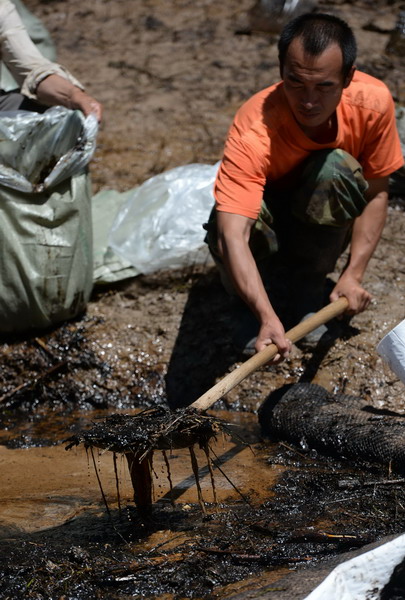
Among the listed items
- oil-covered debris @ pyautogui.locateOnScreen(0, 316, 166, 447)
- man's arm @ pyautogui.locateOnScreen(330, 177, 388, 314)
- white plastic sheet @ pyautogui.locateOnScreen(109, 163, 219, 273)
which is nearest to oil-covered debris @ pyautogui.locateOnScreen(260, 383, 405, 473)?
man's arm @ pyautogui.locateOnScreen(330, 177, 388, 314)

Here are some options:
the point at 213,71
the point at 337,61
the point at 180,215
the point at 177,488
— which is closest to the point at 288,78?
the point at 337,61

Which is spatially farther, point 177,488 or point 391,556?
point 177,488

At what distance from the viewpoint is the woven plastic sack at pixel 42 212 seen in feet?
12.7

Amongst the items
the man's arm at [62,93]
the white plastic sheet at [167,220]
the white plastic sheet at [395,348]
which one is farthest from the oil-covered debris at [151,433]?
the man's arm at [62,93]

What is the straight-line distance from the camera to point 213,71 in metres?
6.45

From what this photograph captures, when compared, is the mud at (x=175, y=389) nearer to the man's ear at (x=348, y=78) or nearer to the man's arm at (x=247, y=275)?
the man's arm at (x=247, y=275)

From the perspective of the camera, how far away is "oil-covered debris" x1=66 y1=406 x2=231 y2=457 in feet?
8.69

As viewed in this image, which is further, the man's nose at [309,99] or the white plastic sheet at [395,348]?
the man's nose at [309,99]

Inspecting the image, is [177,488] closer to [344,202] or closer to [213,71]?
[344,202]

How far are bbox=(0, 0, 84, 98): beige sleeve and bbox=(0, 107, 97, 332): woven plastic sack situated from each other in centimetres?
24

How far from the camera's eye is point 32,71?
163 inches

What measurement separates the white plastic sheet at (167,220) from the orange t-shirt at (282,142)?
2.92 ft

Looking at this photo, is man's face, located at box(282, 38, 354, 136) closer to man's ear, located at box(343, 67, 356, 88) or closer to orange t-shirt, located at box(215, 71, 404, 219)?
man's ear, located at box(343, 67, 356, 88)

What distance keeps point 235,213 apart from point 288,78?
584mm
